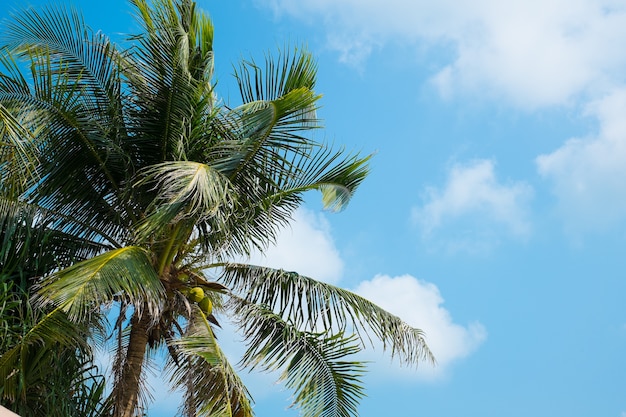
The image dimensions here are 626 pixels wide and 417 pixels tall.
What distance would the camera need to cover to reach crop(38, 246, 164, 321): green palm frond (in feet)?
27.3

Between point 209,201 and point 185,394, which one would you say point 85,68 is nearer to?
point 209,201

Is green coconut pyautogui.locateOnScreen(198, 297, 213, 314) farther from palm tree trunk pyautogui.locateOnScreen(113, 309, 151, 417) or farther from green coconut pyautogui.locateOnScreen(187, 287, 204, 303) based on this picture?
palm tree trunk pyautogui.locateOnScreen(113, 309, 151, 417)

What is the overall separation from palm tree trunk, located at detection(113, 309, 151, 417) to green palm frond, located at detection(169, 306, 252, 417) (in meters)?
0.62

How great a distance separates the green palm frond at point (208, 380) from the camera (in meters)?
9.50

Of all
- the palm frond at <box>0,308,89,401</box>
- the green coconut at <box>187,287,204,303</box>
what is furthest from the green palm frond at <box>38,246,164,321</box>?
the green coconut at <box>187,287,204,303</box>

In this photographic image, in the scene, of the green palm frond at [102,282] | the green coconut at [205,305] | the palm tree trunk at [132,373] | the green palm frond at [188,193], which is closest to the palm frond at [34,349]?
the green palm frond at [102,282]

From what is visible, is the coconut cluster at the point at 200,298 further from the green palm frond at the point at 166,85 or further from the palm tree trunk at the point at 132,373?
the green palm frond at the point at 166,85

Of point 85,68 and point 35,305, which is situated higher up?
point 85,68

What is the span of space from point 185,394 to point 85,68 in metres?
4.35

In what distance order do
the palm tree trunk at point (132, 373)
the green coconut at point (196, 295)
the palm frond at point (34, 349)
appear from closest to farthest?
the palm frond at point (34, 349) < the palm tree trunk at point (132, 373) < the green coconut at point (196, 295)

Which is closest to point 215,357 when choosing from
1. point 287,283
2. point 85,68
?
point 287,283

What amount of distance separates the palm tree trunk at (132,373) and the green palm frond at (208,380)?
0.62 meters

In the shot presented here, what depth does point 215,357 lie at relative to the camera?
9.54 m

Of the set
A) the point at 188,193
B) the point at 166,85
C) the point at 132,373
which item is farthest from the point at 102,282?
the point at 166,85
